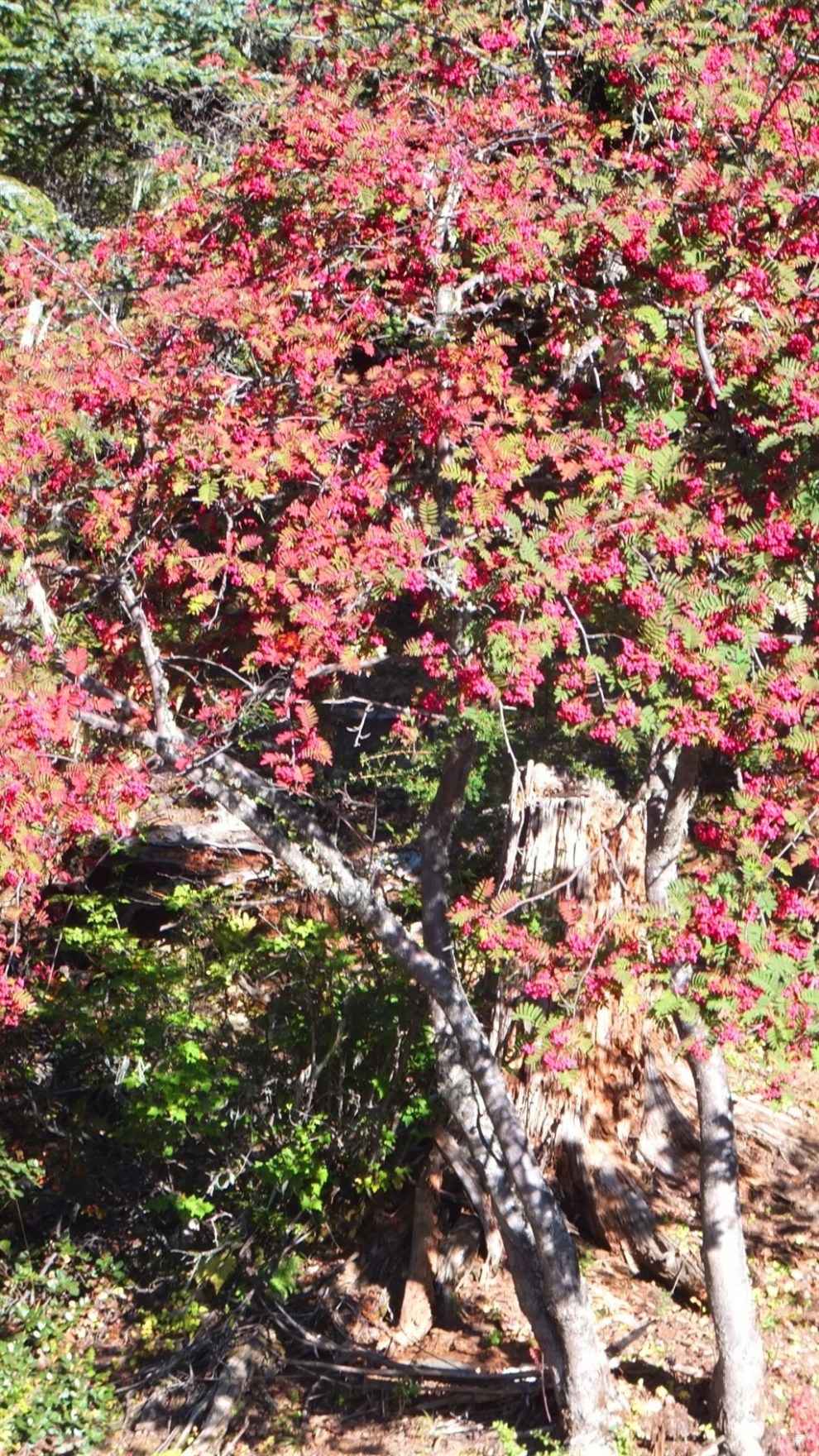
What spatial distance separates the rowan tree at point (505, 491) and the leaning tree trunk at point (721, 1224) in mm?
14

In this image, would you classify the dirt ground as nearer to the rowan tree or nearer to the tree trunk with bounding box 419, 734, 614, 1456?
the tree trunk with bounding box 419, 734, 614, 1456

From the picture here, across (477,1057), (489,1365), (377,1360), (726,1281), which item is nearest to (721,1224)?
(726,1281)

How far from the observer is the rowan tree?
3865 millimetres

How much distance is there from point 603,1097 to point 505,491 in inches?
120

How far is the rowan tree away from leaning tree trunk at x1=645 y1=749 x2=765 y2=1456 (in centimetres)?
1

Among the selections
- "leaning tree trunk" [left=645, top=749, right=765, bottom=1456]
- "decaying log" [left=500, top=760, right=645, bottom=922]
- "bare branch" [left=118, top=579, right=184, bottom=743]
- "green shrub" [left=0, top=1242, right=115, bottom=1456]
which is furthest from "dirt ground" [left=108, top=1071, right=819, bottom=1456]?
"bare branch" [left=118, top=579, right=184, bottom=743]

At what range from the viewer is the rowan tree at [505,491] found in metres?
3.87

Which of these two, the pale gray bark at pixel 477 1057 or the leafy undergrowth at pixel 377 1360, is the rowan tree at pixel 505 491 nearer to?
the pale gray bark at pixel 477 1057

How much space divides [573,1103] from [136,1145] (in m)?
2.22

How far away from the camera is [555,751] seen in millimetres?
7480

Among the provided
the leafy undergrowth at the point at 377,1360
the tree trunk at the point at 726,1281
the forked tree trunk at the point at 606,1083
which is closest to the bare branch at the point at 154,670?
the forked tree trunk at the point at 606,1083

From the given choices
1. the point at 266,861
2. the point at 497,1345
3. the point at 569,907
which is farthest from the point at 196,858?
the point at 569,907

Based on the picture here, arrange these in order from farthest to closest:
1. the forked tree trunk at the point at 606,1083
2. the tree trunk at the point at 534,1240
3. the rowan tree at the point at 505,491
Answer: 1. the forked tree trunk at the point at 606,1083
2. the tree trunk at the point at 534,1240
3. the rowan tree at the point at 505,491

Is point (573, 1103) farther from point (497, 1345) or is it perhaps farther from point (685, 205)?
point (685, 205)
